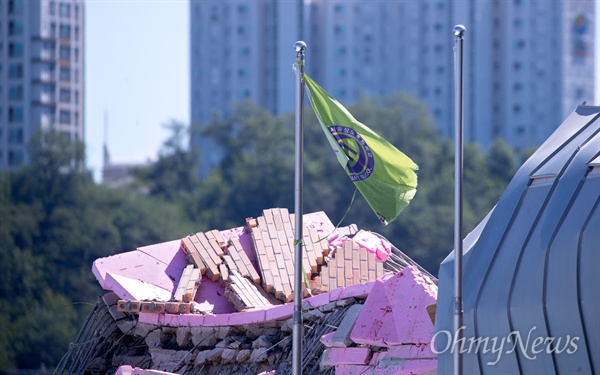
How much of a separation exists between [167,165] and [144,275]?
90.7m

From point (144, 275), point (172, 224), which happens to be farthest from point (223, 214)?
point (144, 275)

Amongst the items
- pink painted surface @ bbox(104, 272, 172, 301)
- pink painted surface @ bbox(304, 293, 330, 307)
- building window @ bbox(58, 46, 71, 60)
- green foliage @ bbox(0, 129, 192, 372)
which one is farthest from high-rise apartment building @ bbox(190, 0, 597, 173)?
pink painted surface @ bbox(304, 293, 330, 307)

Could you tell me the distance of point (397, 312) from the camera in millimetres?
17000

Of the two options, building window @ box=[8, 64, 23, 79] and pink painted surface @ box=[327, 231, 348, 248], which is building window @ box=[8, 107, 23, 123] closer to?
building window @ box=[8, 64, 23, 79]

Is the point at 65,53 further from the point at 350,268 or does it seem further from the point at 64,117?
the point at 350,268

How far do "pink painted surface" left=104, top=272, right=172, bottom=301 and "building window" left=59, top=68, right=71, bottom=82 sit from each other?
3687 inches

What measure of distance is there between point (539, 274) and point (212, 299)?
7.56 meters

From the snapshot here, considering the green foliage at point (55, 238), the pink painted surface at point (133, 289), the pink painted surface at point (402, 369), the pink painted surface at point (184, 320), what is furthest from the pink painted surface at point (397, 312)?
the green foliage at point (55, 238)

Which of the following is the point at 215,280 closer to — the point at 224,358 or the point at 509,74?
the point at 224,358

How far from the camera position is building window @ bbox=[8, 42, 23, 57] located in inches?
4338

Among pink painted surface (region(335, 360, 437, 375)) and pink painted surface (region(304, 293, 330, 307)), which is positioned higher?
pink painted surface (region(304, 293, 330, 307))

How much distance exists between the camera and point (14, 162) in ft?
357

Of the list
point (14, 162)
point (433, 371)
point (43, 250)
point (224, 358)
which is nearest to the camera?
point (433, 371)

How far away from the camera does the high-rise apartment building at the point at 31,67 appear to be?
110 metres
